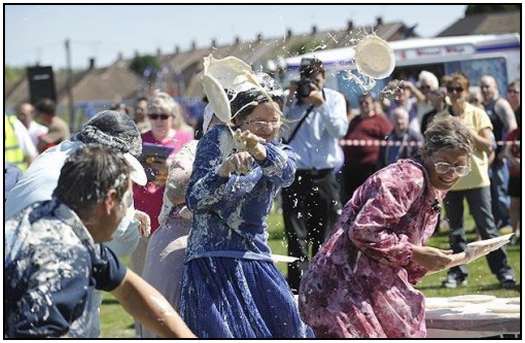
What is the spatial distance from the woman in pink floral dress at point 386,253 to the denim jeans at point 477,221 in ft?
13.7

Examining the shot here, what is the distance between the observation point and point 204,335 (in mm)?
4805

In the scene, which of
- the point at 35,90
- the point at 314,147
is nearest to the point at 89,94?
the point at 35,90

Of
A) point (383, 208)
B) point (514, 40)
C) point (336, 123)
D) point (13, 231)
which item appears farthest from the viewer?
point (514, 40)

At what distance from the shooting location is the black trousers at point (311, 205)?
9.14 m

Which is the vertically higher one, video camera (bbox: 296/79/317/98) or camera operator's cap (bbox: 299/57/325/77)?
camera operator's cap (bbox: 299/57/325/77)

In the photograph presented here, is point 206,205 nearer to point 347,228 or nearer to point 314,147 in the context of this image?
point 347,228

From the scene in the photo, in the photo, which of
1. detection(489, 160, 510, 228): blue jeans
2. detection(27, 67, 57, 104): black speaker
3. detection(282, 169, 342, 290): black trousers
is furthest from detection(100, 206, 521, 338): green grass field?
detection(27, 67, 57, 104): black speaker

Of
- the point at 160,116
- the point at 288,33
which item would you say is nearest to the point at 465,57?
the point at 160,116

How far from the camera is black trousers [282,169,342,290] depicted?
9141 mm

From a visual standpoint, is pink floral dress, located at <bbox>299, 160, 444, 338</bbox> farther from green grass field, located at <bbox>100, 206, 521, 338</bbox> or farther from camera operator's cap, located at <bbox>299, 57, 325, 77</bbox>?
green grass field, located at <bbox>100, 206, 521, 338</bbox>

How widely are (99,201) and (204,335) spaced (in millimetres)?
1318

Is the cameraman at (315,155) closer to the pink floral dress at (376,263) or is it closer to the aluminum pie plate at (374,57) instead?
the aluminum pie plate at (374,57)

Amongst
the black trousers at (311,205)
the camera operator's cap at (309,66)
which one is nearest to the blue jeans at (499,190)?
the black trousers at (311,205)

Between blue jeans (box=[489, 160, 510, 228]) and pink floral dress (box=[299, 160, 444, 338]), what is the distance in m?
7.41
